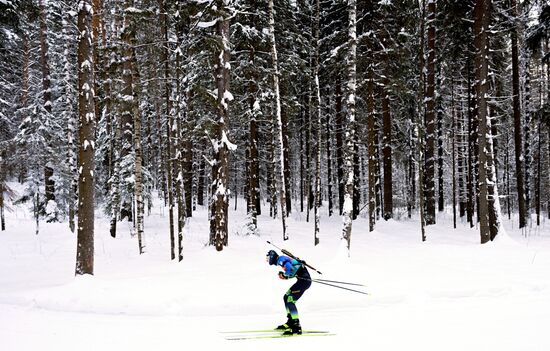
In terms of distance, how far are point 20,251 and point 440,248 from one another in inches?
656

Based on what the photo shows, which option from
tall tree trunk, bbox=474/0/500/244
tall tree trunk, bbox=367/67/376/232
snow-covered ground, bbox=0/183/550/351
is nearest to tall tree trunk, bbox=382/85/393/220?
tall tree trunk, bbox=367/67/376/232

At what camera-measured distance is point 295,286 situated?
745 centimetres

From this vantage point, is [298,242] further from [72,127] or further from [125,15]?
[72,127]

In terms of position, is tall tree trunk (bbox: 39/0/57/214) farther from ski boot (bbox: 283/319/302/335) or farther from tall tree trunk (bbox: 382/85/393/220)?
ski boot (bbox: 283/319/302/335)

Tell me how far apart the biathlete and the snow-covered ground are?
9.9 inches

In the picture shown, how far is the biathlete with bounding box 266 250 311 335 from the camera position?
23.6 feet

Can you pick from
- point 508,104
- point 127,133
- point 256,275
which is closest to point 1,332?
point 256,275

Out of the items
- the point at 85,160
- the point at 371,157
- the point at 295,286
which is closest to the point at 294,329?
the point at 295,286

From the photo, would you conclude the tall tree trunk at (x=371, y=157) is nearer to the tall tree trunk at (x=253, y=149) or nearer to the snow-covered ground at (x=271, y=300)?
the snow-covered ground at (x=271, y=300)

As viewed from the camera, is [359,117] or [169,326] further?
[359,117]

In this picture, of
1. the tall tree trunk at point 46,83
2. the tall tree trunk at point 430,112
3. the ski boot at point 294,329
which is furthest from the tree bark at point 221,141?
the tall tree trunk at point 46,83

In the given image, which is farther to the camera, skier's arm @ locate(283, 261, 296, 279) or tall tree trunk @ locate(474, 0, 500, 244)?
tall tree trunk @ locate(474, 0, 500, 244)

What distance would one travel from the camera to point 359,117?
27.8 metres

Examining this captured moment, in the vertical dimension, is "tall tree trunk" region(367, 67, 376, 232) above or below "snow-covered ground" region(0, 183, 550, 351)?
above
